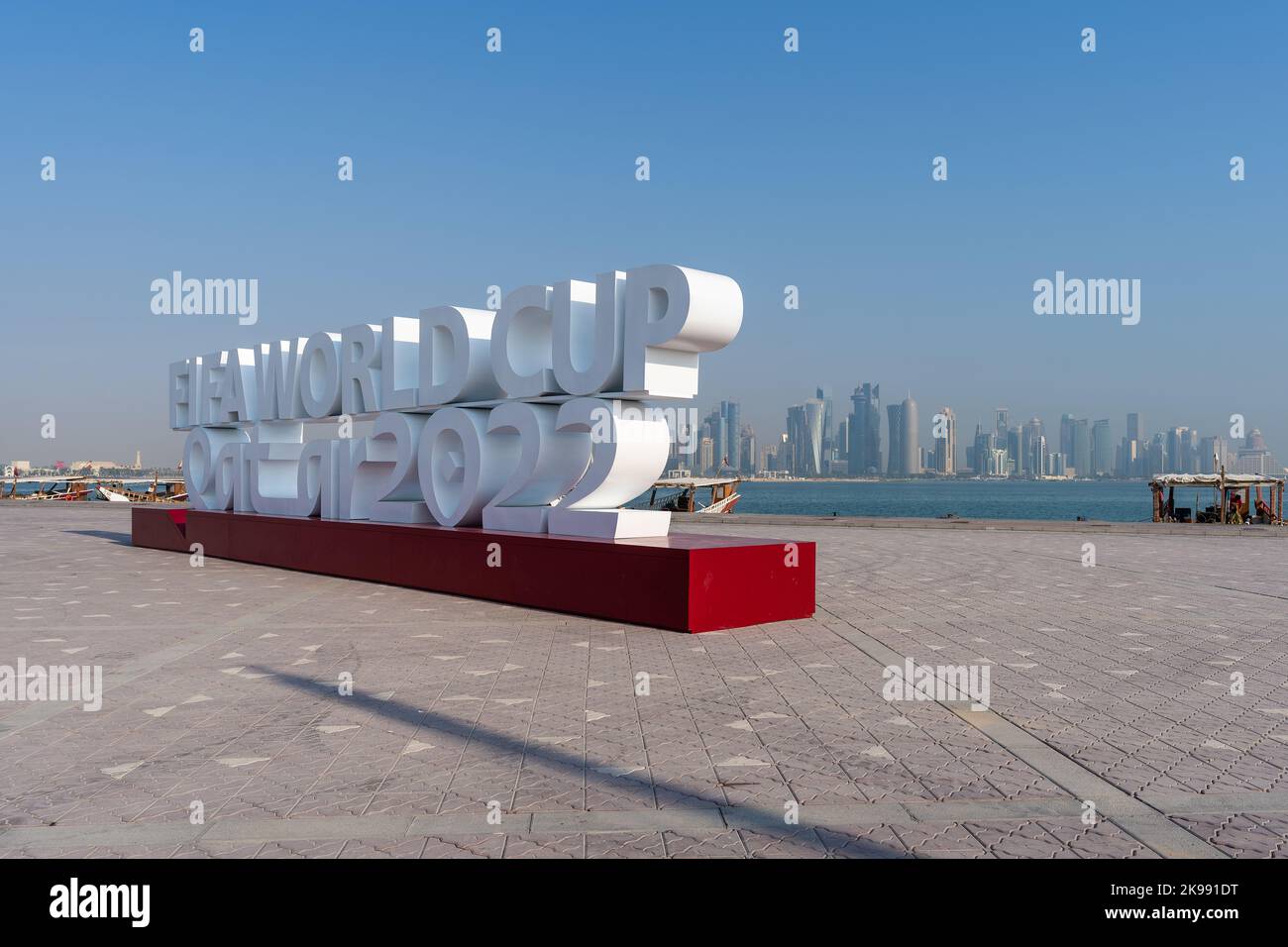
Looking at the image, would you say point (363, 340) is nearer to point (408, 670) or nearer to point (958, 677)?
point (408, 670)

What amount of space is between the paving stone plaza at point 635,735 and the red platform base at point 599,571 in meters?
0.39

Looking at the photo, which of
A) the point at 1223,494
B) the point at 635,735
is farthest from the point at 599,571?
the point at 1223,494

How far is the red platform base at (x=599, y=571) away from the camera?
10.3m

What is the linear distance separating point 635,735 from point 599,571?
493 centimetres

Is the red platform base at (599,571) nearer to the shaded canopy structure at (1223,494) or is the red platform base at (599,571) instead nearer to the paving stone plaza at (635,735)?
the paving stone plaza at (635,735)

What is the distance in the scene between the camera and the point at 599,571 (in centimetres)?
1105

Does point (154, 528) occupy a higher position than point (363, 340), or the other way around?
point (363, 340)

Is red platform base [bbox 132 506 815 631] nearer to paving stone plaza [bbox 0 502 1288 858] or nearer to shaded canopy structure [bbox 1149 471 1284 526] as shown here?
paving stone plaza [bbox 0 502 1288 858]

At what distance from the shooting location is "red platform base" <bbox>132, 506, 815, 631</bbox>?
33.7 ft

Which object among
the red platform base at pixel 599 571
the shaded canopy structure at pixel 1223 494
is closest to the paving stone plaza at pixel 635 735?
the red platform base at pixel 599 571

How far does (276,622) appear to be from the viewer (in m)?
10.8

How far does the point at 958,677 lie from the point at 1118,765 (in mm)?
2407
